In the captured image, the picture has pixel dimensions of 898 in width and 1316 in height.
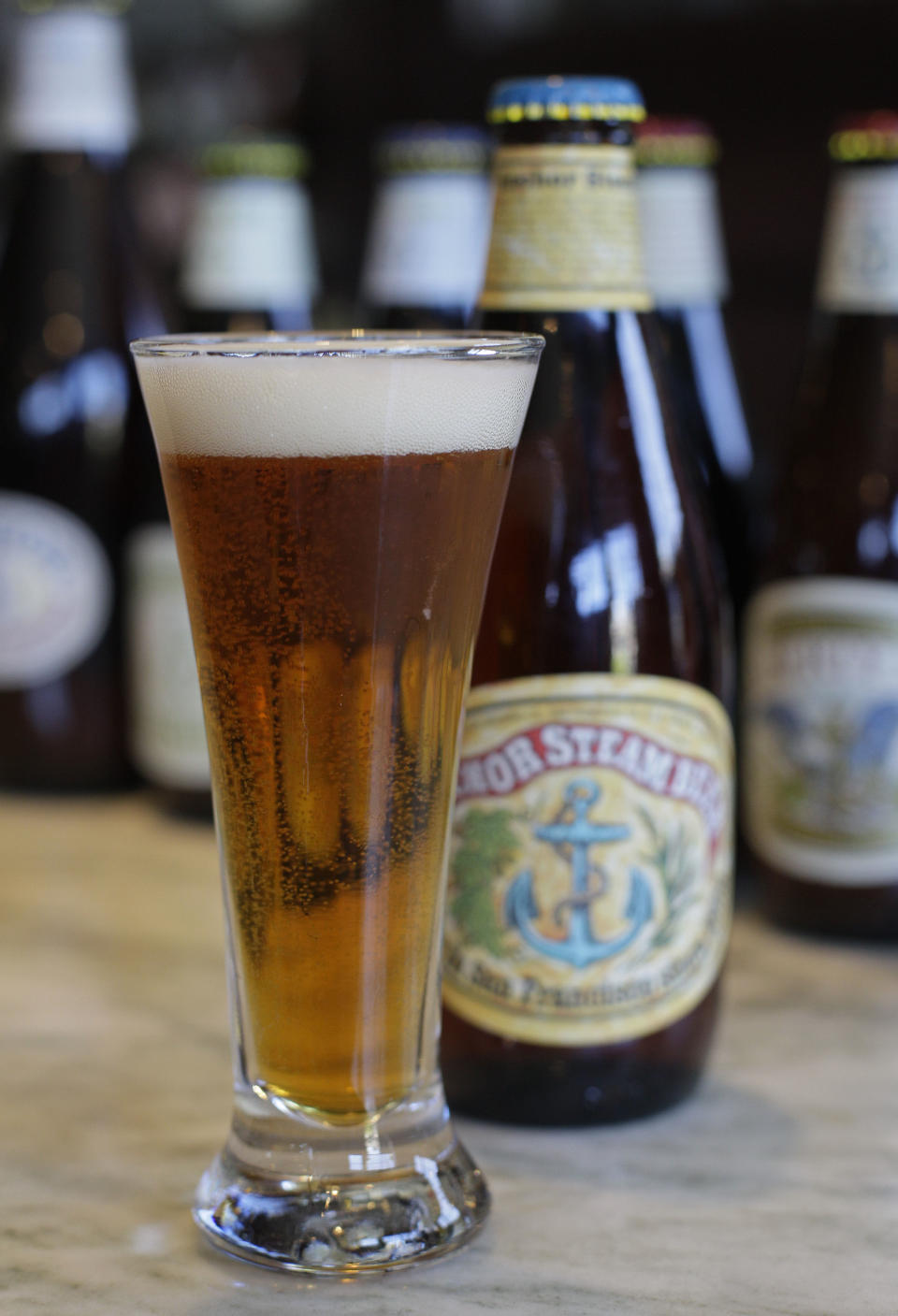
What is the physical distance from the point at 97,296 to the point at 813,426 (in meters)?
0.65

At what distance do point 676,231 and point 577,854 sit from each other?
559 millimetres

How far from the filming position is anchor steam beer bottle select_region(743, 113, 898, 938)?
3.30 ft

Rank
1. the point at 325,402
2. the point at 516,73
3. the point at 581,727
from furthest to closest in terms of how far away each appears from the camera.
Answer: the point at 516,73 → the point at 581,727 → the point at 325,402

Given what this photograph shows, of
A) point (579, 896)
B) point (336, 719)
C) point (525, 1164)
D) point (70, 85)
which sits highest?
point (70, 85)

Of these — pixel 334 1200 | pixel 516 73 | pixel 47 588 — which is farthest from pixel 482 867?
pixel 516 73

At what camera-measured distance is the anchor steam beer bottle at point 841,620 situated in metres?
1.01

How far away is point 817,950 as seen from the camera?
104 centimetres

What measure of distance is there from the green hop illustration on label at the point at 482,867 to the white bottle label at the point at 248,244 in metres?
0.71

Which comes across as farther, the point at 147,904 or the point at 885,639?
the point at 147,904

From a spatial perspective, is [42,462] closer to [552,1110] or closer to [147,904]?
[147,904]

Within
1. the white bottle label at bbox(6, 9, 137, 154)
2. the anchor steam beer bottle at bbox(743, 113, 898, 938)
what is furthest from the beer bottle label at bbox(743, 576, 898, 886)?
the white bottle label at bbox(6, 9, 137, 154)

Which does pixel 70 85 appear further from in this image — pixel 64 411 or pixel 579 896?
pixel 579 896

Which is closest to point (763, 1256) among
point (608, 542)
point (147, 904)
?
point (608, 542)

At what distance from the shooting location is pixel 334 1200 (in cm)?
63
